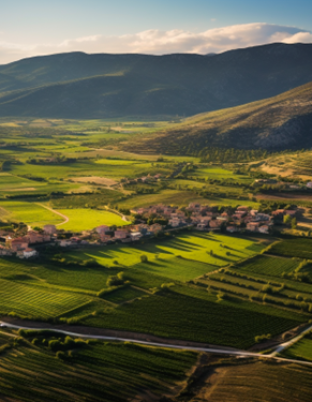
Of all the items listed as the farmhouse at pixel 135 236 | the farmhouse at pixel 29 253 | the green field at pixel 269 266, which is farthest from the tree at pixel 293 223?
the farmhouse at pixel 29 253

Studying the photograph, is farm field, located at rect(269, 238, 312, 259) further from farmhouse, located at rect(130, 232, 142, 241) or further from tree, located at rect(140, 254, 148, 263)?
farmhouse, located at rect(130, 232, 142, 241)

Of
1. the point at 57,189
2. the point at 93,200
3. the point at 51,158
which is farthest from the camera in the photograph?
the point at 51,158

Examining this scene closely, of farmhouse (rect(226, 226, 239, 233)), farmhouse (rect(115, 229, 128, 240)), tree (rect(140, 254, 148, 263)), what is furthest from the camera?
farmhouse (rect(226, 226, 239, 233))

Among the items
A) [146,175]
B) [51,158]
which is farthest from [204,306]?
[51,158]

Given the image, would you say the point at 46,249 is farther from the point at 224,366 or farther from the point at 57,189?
the point at 57,189

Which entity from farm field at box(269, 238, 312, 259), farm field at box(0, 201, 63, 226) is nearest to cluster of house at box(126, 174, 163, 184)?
farm field at box(0, 201, 63, 226)

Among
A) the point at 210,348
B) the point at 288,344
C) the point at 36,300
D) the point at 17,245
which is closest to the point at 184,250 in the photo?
the point at 17,245

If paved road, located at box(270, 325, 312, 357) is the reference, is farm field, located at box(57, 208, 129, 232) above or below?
above

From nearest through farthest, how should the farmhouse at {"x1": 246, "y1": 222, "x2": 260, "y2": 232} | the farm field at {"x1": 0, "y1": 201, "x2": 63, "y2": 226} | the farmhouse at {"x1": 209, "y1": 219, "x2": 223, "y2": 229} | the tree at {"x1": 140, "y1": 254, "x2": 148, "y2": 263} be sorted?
1. the tree at {"x1": 140, "y1": 254, "x2": 148, "y2": 263}
2. the farmhouse at {"x1": 246, "y1": 222, "x2": 260, "y2": 232}
3. the farmhouse at {"x1": 209, "y1": 219, "x2": 223, "y2": 229}
4. the farm field at {"x1": 0, "y1": 201, "x2": 63, "y2": 226}
